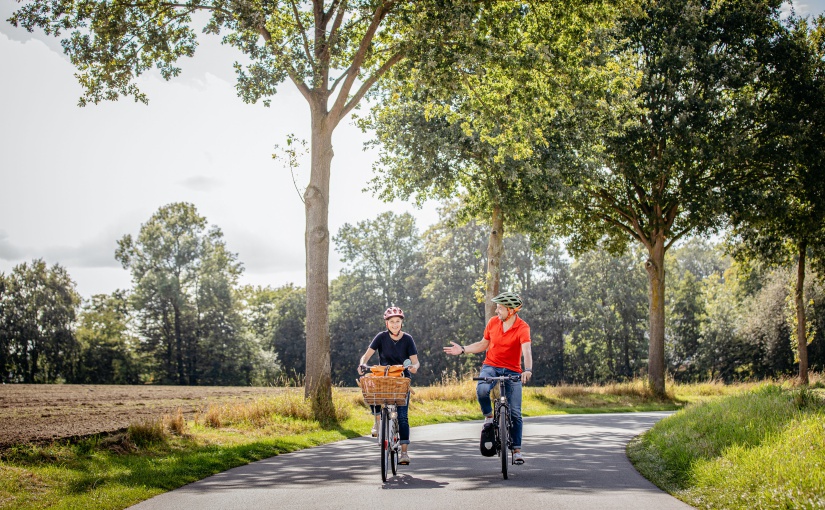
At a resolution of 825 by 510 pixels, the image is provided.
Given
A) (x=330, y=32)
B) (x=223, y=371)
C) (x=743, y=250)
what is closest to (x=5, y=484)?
(x=330, y=32)

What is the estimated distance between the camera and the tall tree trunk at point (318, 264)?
57.3 feet

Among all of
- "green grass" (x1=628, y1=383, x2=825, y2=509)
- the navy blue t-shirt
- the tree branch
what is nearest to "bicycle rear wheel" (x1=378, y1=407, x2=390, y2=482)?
the navy blue t-shirt

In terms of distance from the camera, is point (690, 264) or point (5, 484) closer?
point (5, 484)

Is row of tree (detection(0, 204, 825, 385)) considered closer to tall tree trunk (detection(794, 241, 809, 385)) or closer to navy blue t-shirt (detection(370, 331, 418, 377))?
tall tree trunk (detection(794, 241, 809, 385))

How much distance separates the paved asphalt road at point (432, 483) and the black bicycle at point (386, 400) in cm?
35

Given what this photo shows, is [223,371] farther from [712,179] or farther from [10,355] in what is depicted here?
[712,179]

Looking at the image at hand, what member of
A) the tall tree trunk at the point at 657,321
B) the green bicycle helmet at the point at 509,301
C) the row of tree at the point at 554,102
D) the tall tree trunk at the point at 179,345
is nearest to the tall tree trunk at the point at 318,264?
the row of tree at the point at 554,102

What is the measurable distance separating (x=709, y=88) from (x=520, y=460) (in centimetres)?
2166

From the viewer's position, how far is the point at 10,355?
6400 cm

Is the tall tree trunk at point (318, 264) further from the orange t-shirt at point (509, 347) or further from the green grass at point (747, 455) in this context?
the orange t-shirt at point (509, 347)

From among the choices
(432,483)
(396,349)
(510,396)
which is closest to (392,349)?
(396,349)

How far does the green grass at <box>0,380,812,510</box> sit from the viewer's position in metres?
8.25

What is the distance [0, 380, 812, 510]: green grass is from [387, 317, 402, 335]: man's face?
10.5 ft

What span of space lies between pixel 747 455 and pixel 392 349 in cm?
Result: 441
